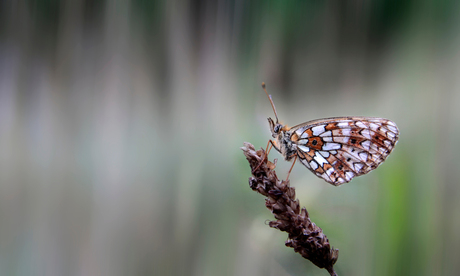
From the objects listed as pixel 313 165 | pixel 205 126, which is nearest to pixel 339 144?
pixel 313 165

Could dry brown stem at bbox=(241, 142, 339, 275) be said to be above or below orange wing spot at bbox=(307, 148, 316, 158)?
below

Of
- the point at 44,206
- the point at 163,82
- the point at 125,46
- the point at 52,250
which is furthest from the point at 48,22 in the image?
the point at 52,250

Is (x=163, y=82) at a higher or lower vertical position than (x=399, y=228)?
higher

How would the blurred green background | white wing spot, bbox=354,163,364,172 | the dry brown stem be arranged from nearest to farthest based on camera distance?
the dry brown stem, white wing spot, bbox=354,163,364,172, the blurred green background

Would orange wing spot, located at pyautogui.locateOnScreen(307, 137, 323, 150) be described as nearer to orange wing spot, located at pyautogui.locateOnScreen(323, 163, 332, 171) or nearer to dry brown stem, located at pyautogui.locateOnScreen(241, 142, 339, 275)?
orange wing spot, located at pyautogui.locateOnScreen(323, 163, 332, 171)

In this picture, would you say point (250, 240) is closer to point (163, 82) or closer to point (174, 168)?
point (174, 168)

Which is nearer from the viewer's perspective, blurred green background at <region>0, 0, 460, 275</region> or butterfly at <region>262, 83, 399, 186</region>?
butterfly at <region>262, 83, 399, 186</region>

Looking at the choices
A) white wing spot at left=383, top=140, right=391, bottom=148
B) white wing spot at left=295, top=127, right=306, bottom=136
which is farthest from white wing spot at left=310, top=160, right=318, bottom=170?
white wing spot at left=383, top=140, right=391, bottom=148

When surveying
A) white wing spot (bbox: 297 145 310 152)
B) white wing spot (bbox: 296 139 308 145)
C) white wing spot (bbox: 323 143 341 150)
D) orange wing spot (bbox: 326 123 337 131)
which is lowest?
white wing spot (bbox: 297 145 310 152)
